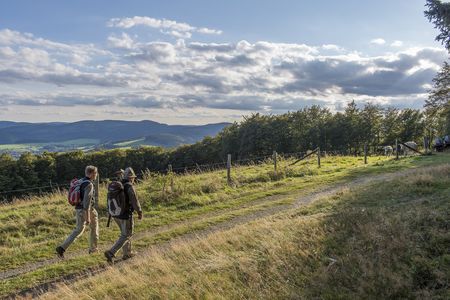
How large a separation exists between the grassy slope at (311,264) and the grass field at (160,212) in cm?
79

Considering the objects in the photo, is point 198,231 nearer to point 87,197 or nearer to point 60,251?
point 87,197

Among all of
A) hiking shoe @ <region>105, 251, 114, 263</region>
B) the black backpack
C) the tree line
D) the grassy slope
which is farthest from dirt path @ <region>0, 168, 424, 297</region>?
the tree line

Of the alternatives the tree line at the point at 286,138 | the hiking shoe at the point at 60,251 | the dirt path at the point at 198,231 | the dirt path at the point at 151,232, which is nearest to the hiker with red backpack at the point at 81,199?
the hiking shoe at the point at 60,251

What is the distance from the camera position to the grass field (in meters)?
9.73

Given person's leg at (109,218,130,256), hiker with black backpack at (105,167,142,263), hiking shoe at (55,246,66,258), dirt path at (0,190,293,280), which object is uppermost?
hiker with black backpack at (105,167,142,263)

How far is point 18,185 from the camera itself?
2003 inches

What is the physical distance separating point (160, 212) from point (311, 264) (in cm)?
941

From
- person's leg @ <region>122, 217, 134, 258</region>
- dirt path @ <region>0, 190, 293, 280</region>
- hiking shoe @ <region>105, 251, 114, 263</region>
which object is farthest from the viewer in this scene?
person's leg @ <region>122, 217, 134, 258</region>

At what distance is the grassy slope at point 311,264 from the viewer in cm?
551

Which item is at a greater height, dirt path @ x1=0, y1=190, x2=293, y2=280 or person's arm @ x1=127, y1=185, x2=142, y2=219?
person's arm @ x1=127, y1=185, x2=142, y2=219

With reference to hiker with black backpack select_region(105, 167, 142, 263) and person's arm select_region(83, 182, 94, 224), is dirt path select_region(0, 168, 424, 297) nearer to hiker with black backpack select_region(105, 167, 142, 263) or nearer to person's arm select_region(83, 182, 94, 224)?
hiker with black backpack select_region(105, 167, 142, 263)

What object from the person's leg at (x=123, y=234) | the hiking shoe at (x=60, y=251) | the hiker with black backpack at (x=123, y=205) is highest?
the hiker with black backpack at (x=123, y=205)

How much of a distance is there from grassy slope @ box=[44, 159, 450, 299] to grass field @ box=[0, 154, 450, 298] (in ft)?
2.60

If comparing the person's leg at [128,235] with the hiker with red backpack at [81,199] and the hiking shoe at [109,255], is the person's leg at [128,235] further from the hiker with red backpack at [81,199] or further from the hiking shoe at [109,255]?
the hiker with red backpack at [81,199]
